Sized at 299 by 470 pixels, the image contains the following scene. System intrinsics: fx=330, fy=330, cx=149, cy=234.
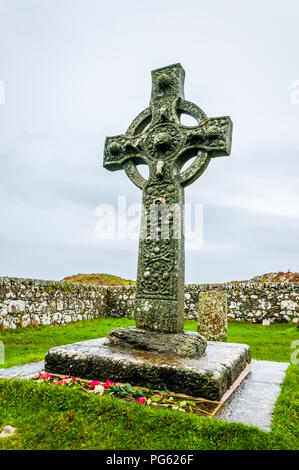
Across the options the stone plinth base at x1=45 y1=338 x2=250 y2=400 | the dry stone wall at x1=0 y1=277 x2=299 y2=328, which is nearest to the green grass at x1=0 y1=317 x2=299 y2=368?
the dry stone wall at x1=0 y1=277 x2=299 y2=328

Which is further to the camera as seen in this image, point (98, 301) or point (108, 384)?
point (98, 301)

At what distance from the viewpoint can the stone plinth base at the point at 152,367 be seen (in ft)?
10.7

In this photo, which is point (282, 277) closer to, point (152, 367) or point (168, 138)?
point (168, 138)

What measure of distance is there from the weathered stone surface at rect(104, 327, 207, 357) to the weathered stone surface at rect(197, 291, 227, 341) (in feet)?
14.3

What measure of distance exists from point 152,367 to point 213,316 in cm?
532

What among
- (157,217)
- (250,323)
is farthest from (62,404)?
(250,323)

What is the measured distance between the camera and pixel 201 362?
11.8 feet

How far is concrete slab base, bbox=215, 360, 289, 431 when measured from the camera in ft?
9.23

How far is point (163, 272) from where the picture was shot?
4.47 meters

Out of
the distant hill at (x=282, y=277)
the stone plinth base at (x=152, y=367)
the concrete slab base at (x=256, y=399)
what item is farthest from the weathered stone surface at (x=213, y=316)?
the distant hill at (x=282, y=277)

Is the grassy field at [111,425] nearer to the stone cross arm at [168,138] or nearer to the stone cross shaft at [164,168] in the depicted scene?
the stone cross shaft at [164,168]

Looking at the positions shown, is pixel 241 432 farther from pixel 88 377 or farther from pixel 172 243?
pixel 172 243

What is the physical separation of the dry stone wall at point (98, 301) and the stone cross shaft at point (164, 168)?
5305 mm

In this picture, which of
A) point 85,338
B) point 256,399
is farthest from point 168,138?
point 85,338
